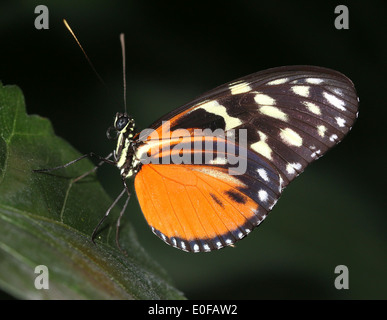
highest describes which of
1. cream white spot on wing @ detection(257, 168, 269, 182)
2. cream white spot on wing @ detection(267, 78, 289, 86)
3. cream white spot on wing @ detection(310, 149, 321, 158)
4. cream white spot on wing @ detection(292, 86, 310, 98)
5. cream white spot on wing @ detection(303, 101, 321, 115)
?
cream white spot on wing @ detection(267, 78, 289, 86)

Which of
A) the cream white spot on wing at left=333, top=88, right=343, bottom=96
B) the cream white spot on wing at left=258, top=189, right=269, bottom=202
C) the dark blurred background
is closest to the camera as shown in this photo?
the cream white spot on wing at left=333, top=88, right=343, bottom=96

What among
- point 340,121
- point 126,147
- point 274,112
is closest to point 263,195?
point 274,112

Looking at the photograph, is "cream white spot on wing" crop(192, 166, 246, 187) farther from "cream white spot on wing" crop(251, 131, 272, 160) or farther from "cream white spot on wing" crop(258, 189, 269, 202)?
"cream white spot on wing" crop(251, 131, 272, 160)

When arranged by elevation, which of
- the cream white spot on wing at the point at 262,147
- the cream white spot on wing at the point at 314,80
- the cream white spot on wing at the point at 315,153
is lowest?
the cream white spot on wing at the point at 315,153

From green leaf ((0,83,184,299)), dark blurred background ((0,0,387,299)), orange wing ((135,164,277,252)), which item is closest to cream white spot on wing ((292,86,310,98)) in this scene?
orange wing ((135,164,277,252))

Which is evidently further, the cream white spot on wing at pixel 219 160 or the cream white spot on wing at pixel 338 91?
the cream white spot on wing at pixel 219 160

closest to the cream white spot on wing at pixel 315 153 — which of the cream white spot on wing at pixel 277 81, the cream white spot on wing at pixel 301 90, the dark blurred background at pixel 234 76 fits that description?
the cream white spot on wing at pixel 301 90

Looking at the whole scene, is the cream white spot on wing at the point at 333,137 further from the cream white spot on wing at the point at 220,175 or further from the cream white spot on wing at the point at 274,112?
the cream white spot on wing at the point at 220,175
